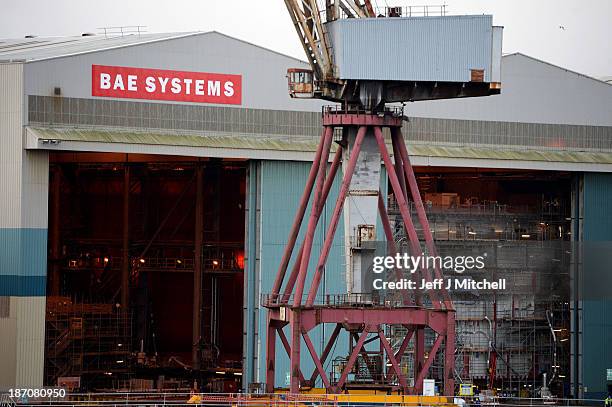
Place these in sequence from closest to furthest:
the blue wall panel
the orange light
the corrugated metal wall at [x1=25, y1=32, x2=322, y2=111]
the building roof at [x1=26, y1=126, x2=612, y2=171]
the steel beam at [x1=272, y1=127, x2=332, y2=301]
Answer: the steel beam at [x1=272, y1=127, x2=332, y2=301], the blue wall panel, the building roof at [x1=26, y1=126, x2=612, y2=171], the corrugated metal wall at [x1=25, y1=32, x2=322, y2=111], the orange light

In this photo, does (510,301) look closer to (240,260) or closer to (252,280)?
(252,280)

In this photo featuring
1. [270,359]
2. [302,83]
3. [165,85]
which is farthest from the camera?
[165,85]

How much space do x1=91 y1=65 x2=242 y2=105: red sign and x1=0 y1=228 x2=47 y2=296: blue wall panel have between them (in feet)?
23.6

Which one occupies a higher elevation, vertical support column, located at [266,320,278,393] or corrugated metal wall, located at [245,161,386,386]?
corrugated metal wall, located at [245,161,386,386]

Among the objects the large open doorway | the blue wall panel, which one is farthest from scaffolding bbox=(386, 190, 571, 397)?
the blue wall panel

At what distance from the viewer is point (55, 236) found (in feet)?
275

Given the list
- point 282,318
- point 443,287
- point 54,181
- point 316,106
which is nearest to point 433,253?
point 443,287

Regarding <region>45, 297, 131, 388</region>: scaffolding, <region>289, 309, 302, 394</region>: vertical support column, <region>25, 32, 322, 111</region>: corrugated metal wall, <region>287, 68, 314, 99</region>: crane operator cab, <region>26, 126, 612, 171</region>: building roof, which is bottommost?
<region>45, 297, 131, 388</region>: scaffolding

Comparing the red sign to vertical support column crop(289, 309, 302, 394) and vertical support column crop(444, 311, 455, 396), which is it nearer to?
vertical support column crop(289, 309, 302, 394)

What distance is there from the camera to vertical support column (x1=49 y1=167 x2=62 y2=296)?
82.0 meters

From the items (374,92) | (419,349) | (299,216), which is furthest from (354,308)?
(374,92)

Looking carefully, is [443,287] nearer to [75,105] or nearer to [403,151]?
[403,151]

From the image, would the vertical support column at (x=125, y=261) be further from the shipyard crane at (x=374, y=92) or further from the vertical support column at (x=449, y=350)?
the vertical support column at (x=449, y=350)

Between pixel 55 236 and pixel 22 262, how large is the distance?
1928cm
